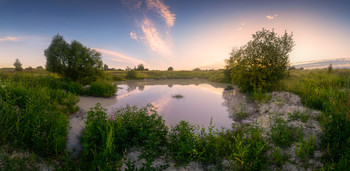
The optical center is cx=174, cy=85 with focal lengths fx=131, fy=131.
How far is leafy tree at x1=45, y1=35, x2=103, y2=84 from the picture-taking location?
16109 mm

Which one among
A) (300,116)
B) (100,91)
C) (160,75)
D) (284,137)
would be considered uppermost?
(160,75)

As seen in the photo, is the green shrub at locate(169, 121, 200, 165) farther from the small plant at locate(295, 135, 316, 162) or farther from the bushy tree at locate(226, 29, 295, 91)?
the bushy tree at locate(226, 29, 295, 91)

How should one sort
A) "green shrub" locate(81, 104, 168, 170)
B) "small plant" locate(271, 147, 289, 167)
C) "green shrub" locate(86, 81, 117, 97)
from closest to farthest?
"green shrub" locate(81, 104, 168, 170), "small plant" locate(271, 147, 289, 167), "green shrub" locate(86, 81, 117, 97)

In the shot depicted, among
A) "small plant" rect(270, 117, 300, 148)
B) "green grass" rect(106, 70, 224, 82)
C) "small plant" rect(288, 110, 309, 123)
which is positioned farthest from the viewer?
"green grass" rect(106, 70, 224, 82)

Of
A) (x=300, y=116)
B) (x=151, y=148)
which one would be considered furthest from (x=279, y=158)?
(x=300, y=116)

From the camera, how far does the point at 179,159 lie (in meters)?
3.50

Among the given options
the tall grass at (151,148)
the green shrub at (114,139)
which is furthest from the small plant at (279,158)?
the green shrub at (114,139)

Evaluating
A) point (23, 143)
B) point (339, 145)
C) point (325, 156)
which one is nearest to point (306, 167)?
point (325, 156)

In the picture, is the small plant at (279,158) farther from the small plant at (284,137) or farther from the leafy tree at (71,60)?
the leafy tree at (71,60)

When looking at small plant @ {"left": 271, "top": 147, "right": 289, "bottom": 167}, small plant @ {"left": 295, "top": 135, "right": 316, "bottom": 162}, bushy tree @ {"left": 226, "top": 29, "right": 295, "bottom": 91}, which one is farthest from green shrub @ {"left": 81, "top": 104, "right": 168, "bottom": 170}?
bushy tree @ {"left": 226, "top": 29, "right": 295, "bottom": 91}

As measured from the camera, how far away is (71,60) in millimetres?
16172

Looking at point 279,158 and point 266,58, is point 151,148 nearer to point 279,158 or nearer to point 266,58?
point 279,158

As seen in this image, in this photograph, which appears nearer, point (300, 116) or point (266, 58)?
point (300, 116)

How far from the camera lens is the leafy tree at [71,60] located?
52.9 feet
